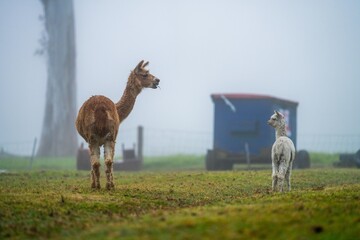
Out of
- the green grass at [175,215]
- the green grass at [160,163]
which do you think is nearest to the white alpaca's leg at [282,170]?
the green grass at [175,215]

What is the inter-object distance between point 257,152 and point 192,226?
22212mm

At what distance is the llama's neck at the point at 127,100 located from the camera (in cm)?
1889

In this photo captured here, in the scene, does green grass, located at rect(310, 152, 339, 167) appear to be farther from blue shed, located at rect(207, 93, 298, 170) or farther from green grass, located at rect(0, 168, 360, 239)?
green grass, located at rect(0, 168, 360, 239)

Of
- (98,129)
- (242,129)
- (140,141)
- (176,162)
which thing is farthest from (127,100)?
(176,162)

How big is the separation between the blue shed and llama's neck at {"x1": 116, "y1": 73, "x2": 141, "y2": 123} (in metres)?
13.3

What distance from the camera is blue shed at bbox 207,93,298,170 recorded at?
32.0 metres

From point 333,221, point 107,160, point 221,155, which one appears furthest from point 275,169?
point 221,155

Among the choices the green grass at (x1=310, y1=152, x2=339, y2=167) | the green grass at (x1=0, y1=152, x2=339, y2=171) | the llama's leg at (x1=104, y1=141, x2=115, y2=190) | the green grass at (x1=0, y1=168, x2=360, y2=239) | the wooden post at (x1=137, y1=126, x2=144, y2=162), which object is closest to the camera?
the green grass at (x1=0, y1=168, x2=360, y2=239)

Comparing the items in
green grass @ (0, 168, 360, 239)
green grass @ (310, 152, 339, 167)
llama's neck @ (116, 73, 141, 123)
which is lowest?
green grass @ (0, 168, 360, 239)

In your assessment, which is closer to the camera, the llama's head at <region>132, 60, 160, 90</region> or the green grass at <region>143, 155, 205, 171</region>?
the llama's head at <region>132, 60, 160, 90</region>

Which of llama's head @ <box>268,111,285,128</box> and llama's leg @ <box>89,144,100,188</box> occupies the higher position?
llama's head @ <box>268,111,285,128</box>

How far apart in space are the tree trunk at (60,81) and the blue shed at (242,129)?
20358 millimetres

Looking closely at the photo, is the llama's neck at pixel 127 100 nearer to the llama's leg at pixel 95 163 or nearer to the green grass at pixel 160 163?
the llama's leg at pixel 95 163

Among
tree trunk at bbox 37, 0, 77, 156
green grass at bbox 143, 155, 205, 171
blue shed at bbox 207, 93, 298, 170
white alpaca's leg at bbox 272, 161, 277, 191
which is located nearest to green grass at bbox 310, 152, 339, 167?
green grass at bbox 143, 155, 205, 171
